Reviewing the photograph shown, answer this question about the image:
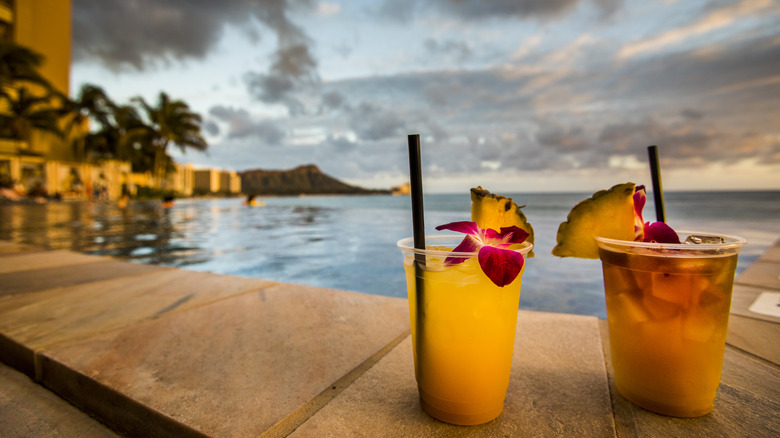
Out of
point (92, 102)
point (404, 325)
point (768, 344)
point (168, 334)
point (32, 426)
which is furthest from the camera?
point (92, 102)

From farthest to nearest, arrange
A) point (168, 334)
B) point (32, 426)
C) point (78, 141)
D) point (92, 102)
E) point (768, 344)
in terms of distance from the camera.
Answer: point (78, 141) → point (92, 102) → point (168, 334) → point (768, 344) → point (32, 426)

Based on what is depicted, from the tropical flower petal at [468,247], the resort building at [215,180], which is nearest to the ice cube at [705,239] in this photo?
the tropical flower petal at [468,247]

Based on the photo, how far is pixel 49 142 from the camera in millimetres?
26031

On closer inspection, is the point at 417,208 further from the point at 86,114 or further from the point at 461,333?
the point at 86,114

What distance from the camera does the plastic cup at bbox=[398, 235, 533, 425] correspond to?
0.83 meters

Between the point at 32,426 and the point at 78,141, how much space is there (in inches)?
1332

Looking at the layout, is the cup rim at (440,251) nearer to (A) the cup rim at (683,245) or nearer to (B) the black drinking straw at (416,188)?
(B) the black drinking straw at (416,188)

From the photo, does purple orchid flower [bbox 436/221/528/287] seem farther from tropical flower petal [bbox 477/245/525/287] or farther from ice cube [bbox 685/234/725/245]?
ice cube [bbox 685/234/725/245]

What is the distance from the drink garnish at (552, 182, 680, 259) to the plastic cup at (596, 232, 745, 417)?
1.5 inches

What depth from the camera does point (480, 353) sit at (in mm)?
847

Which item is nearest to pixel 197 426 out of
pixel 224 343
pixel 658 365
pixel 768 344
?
pixel 224 343

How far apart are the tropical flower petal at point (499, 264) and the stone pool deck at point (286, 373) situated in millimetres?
373

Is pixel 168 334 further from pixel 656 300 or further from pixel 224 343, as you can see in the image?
pixel 656 300

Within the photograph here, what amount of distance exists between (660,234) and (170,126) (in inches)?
1211
